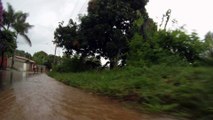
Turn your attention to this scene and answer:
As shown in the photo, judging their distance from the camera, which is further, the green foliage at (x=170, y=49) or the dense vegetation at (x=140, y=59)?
the green foliage at (x=170, y=49)

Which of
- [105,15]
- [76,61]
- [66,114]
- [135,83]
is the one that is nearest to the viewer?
[66,114]

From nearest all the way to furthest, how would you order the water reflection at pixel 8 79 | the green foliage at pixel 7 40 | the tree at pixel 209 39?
the tree at pixel 209 39
the water reflection at pixel 8 79
the green foliage at pixel 7 40

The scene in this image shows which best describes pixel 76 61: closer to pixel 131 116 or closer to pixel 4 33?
pixel 4 33

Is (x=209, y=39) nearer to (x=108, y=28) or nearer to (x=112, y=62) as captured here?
(x=108, y=28)

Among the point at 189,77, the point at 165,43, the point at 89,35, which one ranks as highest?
the point at 89,35

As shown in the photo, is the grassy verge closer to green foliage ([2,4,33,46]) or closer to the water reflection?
the water reflection

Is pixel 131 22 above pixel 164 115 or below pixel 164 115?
above

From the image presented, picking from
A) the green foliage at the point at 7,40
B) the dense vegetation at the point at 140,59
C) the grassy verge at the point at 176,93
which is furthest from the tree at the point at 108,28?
the green foliage at the point at 7,40

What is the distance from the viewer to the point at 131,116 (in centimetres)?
588

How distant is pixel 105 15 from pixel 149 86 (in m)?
15.0

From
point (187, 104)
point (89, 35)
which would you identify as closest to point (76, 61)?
point (89, 35)

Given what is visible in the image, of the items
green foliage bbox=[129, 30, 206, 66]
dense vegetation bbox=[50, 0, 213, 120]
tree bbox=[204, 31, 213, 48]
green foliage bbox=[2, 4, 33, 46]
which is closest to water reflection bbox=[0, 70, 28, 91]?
dense vegetation bbox=[50, 0, 213, 120]

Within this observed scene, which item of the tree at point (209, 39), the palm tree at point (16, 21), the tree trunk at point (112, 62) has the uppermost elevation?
the palm tree at point (16, 21)

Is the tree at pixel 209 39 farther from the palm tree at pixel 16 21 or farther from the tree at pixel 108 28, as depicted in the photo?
the palm tree at pixel 16 21
